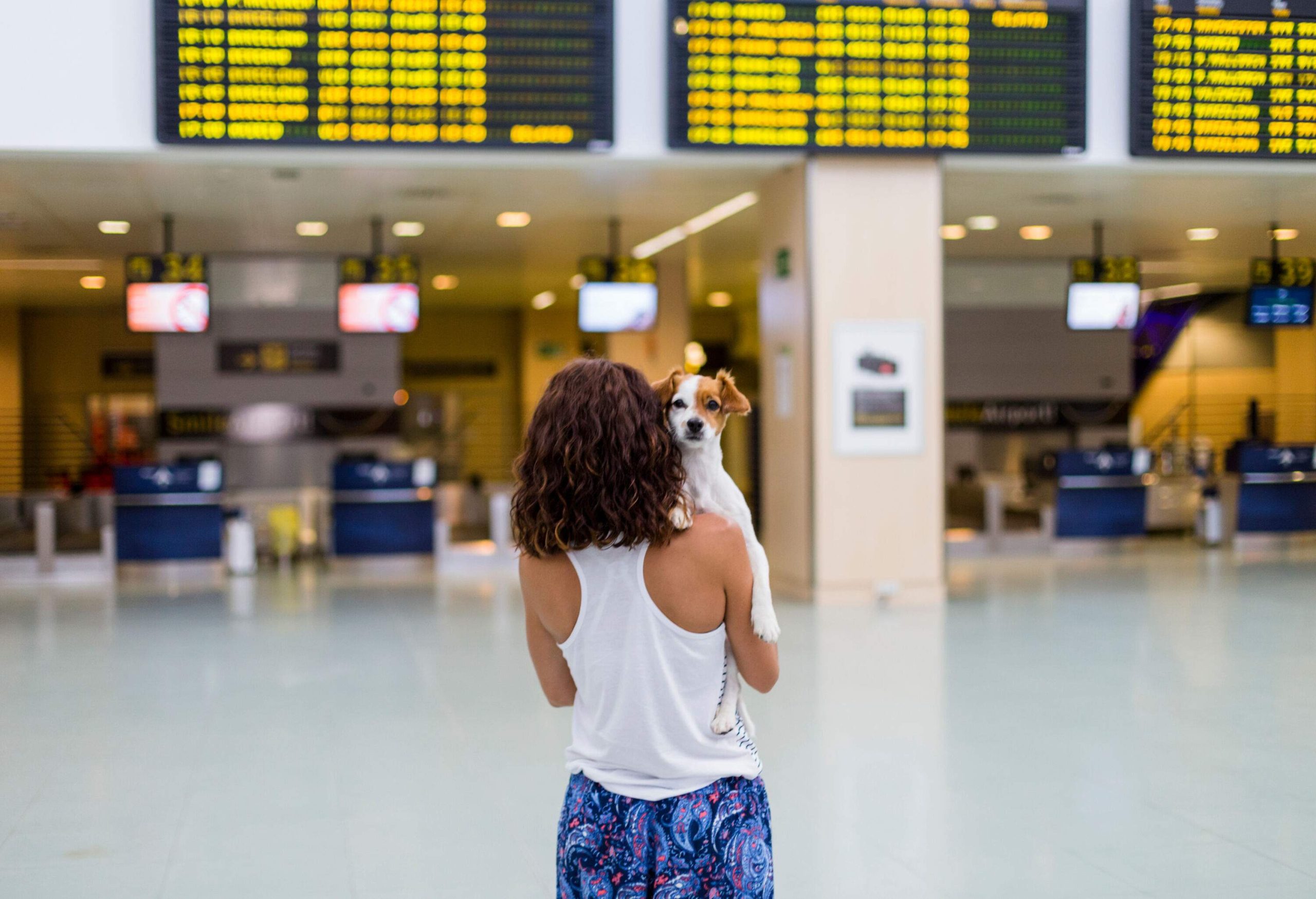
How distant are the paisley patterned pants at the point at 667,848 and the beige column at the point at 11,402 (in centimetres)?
1753

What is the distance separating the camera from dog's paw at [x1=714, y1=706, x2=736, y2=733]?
5.98 ft

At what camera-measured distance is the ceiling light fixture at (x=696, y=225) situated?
9.87 m

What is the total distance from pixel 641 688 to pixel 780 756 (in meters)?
3.00

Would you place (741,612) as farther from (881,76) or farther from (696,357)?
(696,357)

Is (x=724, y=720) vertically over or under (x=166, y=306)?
under

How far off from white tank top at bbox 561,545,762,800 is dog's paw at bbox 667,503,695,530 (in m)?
0.06

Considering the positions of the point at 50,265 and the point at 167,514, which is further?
the point at 50,265

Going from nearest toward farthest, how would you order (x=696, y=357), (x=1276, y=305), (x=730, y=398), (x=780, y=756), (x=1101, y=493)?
1. (x=730, y=398)
2. (x=780, y=756)
3. (x=1276, y=305)
4. (x=1101, y=493)
5. (x=696, y=357)

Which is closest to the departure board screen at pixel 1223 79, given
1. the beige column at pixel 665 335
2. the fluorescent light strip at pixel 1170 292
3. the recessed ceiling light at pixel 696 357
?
the beige column at pixel 665 335

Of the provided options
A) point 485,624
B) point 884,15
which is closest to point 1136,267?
point 884,15

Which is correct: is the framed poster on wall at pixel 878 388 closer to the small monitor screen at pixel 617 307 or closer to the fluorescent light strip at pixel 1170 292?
the small monitor screen at pixel 617 307

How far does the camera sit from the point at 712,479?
6.14ft

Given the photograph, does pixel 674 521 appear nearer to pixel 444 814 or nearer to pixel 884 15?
pixel 444 814

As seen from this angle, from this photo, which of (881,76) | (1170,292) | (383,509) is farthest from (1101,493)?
(383,509)
